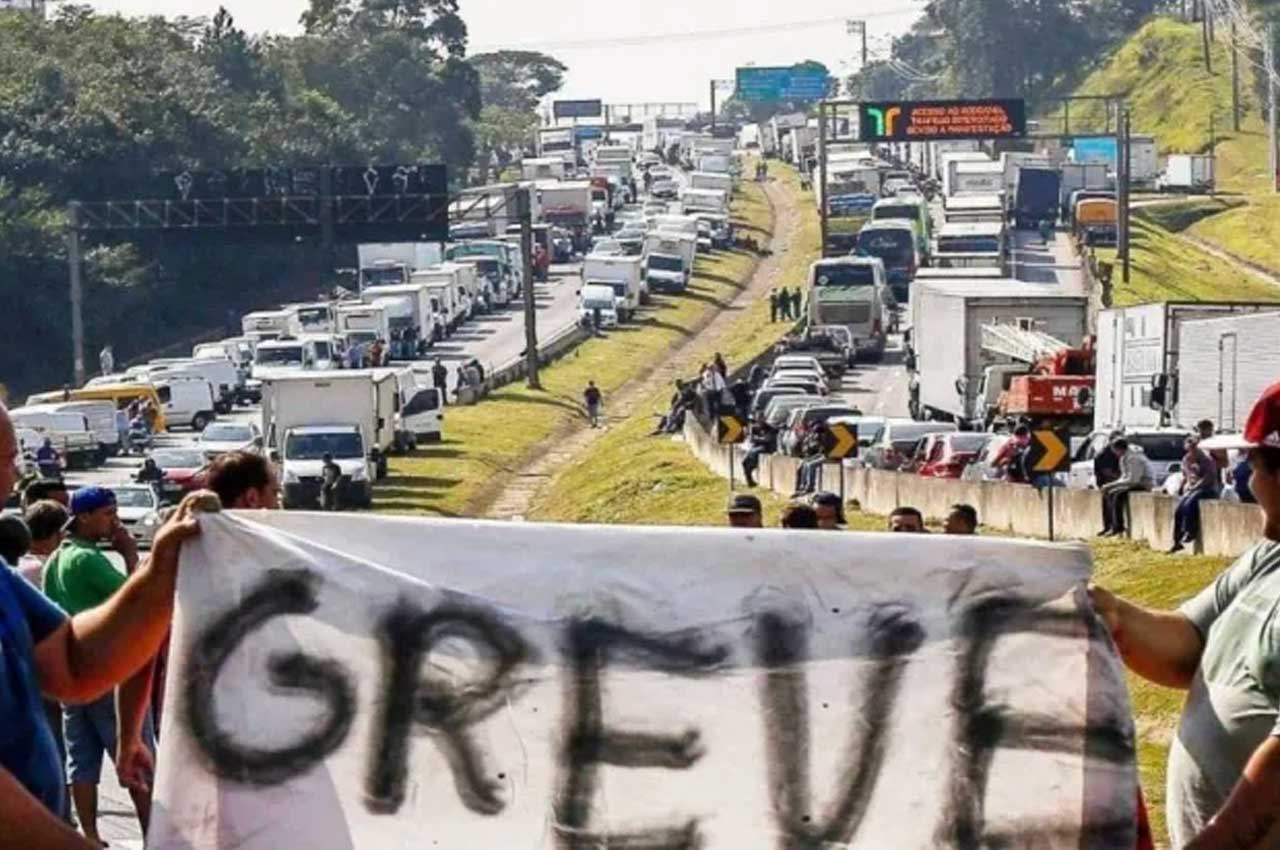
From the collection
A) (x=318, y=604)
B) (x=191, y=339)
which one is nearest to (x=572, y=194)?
(x=191, y=339)

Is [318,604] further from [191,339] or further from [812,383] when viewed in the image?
[191,339]

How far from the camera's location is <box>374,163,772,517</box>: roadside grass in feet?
190

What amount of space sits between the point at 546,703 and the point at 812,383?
61.7m

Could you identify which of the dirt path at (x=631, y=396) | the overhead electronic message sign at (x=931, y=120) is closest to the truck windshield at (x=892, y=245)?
the dirt path at (x=631, y=396)

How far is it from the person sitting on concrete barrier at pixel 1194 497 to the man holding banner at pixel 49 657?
23054mm

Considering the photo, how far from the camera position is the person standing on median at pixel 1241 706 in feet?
20.9

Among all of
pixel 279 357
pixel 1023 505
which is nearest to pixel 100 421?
pixel 279 357

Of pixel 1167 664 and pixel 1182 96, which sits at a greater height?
pixel 1167 664

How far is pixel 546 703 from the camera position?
737 centimetres

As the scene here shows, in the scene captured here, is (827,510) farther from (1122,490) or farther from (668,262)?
(668,262)

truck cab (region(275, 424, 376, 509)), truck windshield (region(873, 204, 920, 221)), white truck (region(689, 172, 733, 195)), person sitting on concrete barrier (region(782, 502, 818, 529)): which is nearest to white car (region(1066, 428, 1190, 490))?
truck cab (region(275, 424, 376, 509))

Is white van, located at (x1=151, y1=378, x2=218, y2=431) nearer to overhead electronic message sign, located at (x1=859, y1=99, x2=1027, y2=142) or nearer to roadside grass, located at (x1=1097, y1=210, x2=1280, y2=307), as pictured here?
roadside grass, located at (x1=1097, y1=210, x2=1280, y2=307)

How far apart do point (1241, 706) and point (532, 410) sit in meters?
70.9

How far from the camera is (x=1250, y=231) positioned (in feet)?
410
